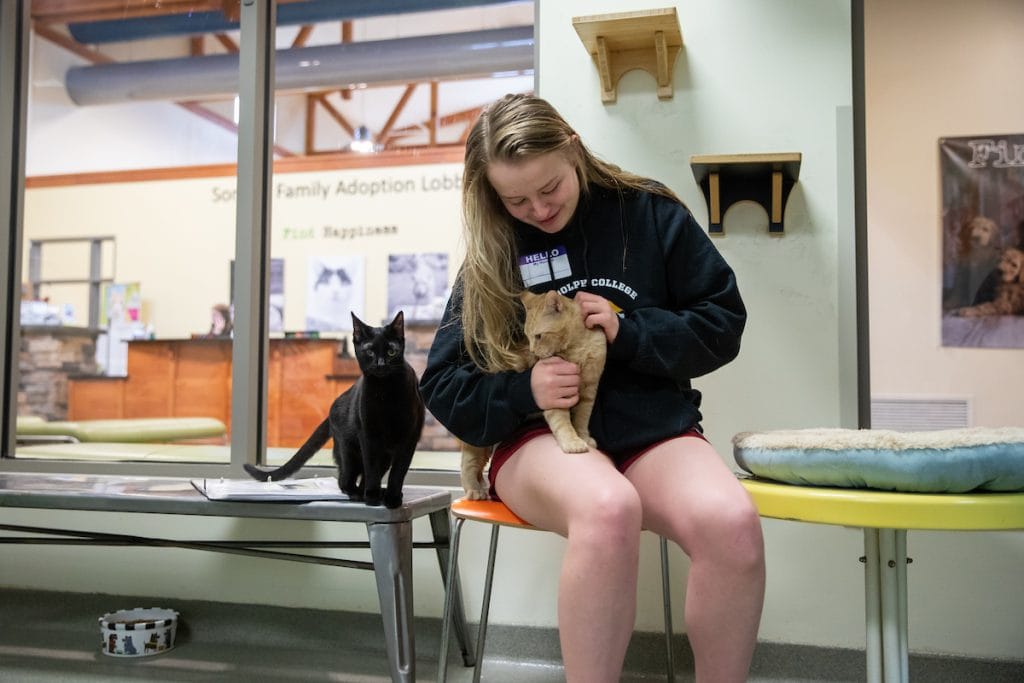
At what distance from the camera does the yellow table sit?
102cm

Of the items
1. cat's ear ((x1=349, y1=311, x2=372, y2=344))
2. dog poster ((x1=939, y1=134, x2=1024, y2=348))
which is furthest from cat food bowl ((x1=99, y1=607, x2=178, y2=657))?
dog poster ((x1=939, y1=134, x2=1024, y2=348))

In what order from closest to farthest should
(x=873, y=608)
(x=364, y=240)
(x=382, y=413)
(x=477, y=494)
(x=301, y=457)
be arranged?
(x=873, y=608)
(x=477, y=494)
(x=382, y=413)
(x=301, y=457)
(x=364, y=240)

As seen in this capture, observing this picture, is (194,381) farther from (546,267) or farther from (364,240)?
(546,267)

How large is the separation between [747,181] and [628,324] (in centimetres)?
82

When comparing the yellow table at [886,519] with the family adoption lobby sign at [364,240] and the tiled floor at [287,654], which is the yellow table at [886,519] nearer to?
the tiled floor at [287,654]

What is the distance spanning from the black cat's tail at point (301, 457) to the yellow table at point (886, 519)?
1.11m

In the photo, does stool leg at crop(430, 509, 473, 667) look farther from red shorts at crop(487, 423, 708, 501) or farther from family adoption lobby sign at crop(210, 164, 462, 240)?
family adoption lobby sign at crop(210, 164, 462, 240)

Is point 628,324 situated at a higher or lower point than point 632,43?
lower

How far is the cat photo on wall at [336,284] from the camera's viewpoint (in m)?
5.61

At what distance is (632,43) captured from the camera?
196 centimetres

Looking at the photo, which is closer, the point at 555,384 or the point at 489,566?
the point at 555,384

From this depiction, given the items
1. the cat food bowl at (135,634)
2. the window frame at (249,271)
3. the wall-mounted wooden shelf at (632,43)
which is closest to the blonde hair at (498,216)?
the wall-mounted wooden shelf at (632,43)

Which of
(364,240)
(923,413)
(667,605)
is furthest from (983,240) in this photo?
(364,240)

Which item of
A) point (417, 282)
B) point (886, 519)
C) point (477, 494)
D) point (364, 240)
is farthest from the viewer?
point (364, 240)
